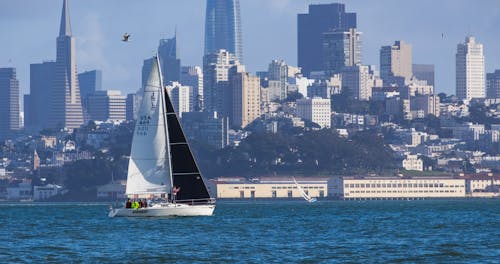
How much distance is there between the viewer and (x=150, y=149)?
73.2m

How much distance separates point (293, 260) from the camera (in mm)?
52250

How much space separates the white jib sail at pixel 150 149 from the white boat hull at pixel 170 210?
1063 mm

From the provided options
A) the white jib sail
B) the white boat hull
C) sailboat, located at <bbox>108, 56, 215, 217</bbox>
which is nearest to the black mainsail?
sailboat, located at <bbox>108, 56, 215, 217</bbox>

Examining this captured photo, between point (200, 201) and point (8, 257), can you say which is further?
point (200, 201)

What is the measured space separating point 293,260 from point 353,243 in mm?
8768

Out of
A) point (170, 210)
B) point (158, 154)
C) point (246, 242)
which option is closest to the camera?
point (246, 242)

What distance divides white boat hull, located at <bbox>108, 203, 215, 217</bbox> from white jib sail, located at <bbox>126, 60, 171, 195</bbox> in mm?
1063

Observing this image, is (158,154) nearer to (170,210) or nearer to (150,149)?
(150,149)

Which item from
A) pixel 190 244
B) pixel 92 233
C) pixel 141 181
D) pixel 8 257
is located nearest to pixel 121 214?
pixel 141 181

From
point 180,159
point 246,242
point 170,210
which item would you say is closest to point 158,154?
point 180,159

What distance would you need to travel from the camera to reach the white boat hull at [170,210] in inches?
2904

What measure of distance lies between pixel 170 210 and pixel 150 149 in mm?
2821

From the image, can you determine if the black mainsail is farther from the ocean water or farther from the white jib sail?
the ocean water

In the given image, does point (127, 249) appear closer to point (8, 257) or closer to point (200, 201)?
point (8, 257)
